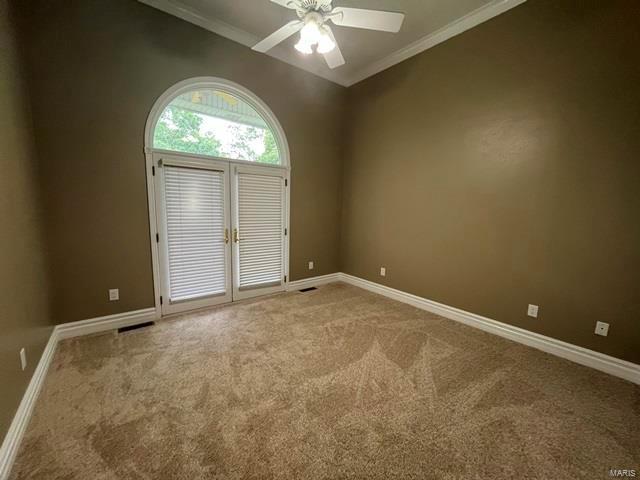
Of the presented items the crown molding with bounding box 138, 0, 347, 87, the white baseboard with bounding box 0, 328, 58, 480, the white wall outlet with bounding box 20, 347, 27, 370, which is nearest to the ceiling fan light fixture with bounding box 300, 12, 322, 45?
the crown molding with bounding box 138, 0, 347, 87

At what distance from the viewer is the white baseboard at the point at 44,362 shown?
4.08 feet

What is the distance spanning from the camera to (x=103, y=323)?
2.59 m

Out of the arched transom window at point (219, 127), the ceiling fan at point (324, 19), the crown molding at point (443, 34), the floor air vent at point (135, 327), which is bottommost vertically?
the floor air vent at point (135, 327)

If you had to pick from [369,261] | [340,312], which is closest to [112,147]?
[340,312]

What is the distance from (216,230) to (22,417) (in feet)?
6.91

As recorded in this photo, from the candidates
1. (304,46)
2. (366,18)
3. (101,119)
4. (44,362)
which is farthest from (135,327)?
(366,18)

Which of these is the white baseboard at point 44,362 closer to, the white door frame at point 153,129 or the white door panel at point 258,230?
the white door frame at point 153,129

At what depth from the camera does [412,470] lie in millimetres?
1261

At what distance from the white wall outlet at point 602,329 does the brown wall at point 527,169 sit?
3cm

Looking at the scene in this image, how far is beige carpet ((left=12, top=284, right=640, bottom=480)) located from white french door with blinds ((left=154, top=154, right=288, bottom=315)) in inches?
27.1

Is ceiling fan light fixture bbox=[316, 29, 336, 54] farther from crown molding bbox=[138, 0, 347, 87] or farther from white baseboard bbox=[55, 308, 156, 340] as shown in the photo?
white baseboard bbox=[55, 308, 156, 340]

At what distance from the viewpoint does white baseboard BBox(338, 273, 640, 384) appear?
2.04 m

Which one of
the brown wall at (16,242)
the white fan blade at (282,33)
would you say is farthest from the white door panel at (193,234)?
the white fan blade at (282,33)

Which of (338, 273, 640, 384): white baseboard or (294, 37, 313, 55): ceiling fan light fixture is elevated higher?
(294, 37, 313, 55): ceiling fan light fixture
